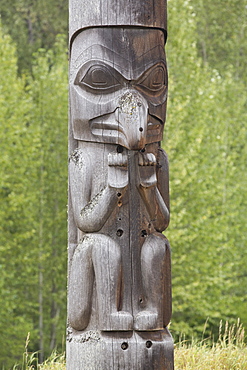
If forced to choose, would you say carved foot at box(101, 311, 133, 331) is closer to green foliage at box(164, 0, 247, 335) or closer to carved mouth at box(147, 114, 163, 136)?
carved mouth at box(147, 114, 163, 136)

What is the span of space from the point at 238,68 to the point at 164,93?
22.4m

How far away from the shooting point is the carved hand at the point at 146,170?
5.22m

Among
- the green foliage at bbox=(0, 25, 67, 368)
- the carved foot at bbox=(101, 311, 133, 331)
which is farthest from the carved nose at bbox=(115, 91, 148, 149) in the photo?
the green foliage at bbox=(0, 25, 67, 368)

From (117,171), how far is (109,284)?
0.91m

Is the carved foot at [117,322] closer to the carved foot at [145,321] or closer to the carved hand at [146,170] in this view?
the carved foot at [145,321]

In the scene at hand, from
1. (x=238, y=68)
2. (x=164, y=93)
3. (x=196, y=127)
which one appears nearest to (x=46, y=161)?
(x=196, y=127)

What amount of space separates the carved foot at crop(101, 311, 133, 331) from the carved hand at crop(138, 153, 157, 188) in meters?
1.06

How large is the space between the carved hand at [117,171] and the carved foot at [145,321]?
41.0 inches

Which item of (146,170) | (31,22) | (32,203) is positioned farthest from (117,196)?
(31,22)

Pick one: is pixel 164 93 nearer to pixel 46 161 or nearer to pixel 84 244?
pixel 84 244

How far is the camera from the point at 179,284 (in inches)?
741

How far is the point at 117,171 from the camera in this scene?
519 cm

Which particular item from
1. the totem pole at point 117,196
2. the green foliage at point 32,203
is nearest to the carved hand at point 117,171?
the totem pole at point 117,196

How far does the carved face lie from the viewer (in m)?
5.16
